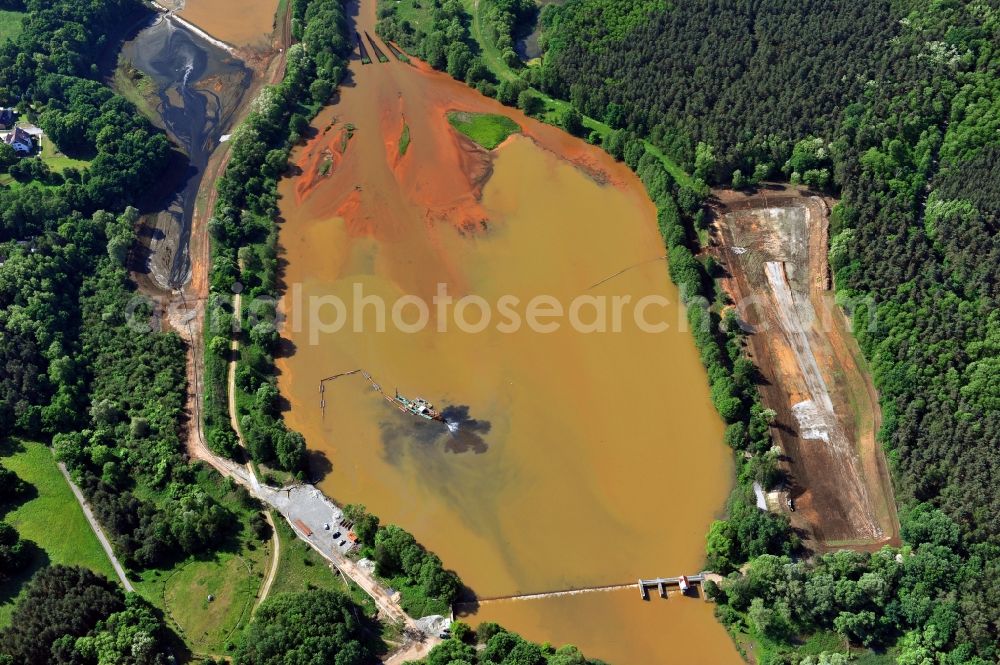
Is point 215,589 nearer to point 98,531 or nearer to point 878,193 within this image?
point 98,531

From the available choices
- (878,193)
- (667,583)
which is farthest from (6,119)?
(878,193)

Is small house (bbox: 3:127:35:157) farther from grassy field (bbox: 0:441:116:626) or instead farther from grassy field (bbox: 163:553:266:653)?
grassy field (bbox: 163:553:266:653)

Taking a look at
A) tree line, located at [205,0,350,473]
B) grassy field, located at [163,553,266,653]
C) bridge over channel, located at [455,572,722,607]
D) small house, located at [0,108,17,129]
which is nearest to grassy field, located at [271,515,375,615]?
grassy field, located at [163,553,266,653]

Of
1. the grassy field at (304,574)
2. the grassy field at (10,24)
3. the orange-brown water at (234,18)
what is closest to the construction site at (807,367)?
the grassy field at (304,574)

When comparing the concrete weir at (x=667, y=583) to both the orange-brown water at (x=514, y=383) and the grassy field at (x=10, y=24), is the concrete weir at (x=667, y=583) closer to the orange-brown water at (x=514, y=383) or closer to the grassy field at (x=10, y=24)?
the orange-brown water at (x=514, y=383)

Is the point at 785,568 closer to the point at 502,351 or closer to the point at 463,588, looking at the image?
the point at 463,588

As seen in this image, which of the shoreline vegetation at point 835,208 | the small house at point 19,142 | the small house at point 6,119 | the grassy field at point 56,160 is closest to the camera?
the shoreline vegetation at point 835,208
